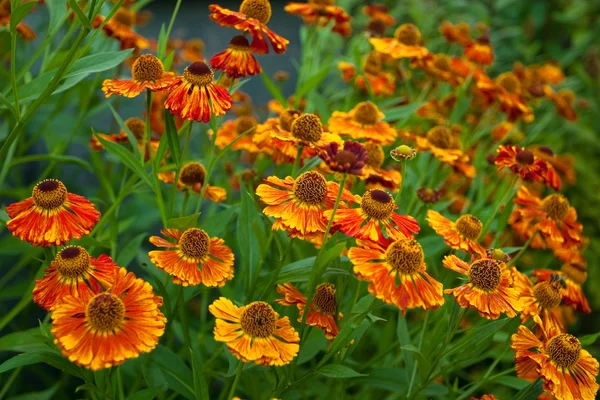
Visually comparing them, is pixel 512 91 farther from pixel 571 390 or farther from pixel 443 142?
pixel 571 390

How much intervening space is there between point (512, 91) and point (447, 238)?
865mm

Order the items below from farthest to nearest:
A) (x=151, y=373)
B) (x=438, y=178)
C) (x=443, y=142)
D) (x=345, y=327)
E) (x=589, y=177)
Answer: (x=589, y=177) → (x=438, y=178) → (x=443, y=142) → (x=151, y=373) → (x=345, y=327)

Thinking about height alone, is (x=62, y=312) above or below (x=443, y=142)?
above

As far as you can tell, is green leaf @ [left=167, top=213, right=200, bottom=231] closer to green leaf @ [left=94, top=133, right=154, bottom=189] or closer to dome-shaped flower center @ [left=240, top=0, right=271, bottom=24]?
green leaf @ [left=94, top=133, right=154, bottom=189]

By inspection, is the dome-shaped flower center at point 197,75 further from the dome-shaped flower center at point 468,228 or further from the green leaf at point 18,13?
the dome-shaped flower center at point 468,228

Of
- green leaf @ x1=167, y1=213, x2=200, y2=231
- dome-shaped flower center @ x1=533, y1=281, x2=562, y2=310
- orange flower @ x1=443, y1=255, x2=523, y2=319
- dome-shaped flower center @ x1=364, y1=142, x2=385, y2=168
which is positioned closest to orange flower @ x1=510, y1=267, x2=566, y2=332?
dome-shaped flower center @ x1=533, y1=281, x2=562, y2=310

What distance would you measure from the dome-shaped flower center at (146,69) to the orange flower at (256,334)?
414 mm

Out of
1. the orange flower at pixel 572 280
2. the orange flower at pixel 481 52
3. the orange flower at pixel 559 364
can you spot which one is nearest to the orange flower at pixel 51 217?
the orange flower at pixel 559 364

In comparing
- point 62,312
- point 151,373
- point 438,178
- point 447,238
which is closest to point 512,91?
point 438,178

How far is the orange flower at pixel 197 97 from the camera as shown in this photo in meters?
0.93

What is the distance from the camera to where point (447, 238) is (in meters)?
1.07

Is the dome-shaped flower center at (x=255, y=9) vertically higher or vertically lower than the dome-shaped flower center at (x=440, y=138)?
higher

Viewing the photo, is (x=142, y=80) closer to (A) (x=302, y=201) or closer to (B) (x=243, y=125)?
(A) (x=302, y=201)

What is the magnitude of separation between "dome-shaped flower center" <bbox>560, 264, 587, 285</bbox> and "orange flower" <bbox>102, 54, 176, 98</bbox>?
0.89 meters
